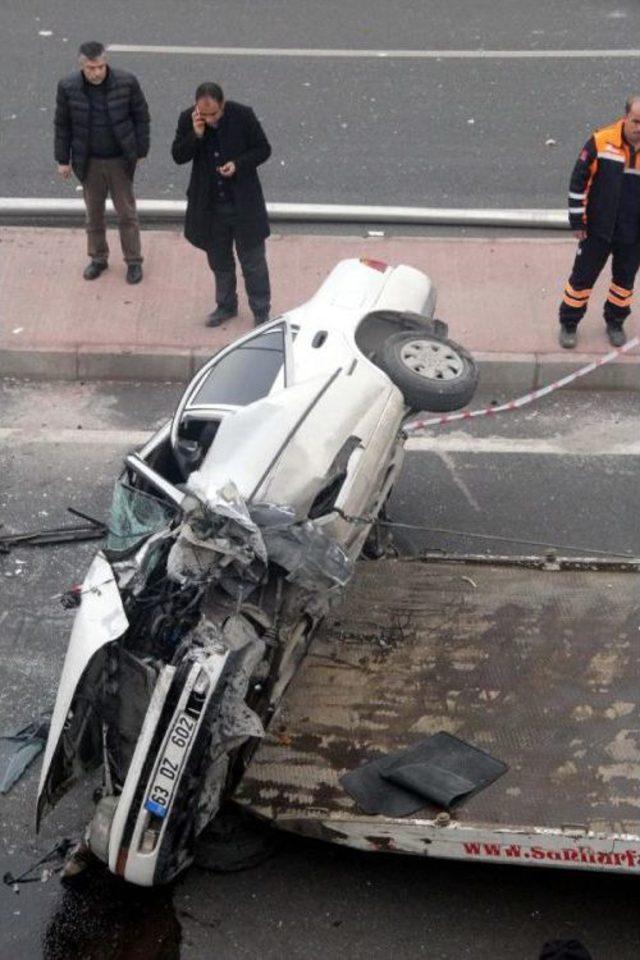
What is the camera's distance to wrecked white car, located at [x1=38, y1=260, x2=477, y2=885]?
17.6 feet

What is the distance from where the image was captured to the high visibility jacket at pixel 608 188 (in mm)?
9086

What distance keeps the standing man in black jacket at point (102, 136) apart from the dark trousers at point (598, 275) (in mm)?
3147

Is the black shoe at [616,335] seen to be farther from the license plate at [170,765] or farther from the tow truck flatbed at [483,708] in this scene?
the license plate at [170,765]

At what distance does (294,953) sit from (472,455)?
3960mm

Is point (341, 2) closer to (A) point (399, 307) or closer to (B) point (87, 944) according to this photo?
(A) point (399, 307)

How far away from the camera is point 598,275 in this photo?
9719mm

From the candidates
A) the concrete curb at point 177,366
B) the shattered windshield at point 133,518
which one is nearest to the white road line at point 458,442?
the concrete curb at point 177,366

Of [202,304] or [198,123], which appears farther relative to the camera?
[202,304]

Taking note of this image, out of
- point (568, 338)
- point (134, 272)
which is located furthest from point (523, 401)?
point (134, 272)

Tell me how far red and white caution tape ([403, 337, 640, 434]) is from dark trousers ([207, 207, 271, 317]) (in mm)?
1596

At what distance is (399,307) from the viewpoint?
26.3 ft

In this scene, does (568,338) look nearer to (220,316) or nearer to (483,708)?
(220,316)

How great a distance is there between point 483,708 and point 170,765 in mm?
1547

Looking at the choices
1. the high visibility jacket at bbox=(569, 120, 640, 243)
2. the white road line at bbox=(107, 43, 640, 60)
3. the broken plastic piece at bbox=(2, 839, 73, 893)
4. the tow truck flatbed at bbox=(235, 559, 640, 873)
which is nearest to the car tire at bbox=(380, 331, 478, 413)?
the tow truck flatbed at bbox=(235, 559, 640, 873)
